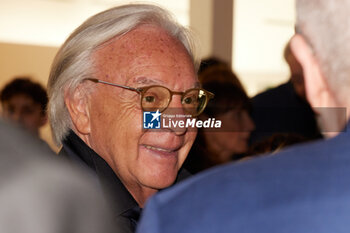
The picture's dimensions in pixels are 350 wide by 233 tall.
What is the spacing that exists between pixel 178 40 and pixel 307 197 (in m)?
1.53

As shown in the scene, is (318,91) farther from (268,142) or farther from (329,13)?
(268,142)

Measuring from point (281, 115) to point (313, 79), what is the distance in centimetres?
304

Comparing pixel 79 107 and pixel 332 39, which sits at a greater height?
pixel 332 39

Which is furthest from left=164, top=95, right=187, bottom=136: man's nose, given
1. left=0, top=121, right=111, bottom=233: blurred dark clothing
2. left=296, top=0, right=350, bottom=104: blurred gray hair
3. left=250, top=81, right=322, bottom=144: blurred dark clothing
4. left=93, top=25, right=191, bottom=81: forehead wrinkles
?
left=250, top=81, right=322, bottom=144: blurred dark clothing

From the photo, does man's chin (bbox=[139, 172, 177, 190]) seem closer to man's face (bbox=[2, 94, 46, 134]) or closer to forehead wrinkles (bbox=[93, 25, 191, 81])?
forehead wrinkles (bbox=[93, 25, 191, 81])

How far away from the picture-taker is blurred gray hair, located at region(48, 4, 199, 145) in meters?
2.05

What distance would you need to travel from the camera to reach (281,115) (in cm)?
396

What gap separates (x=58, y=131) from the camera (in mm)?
2117

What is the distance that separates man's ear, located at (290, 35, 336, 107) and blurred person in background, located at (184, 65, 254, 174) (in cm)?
218

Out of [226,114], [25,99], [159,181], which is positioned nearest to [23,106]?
[25,99]

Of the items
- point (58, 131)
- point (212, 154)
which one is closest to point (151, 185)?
point (58, 131)

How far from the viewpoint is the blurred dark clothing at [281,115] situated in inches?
154

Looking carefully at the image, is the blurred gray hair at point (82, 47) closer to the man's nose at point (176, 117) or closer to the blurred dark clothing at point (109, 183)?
the blurred dark clothing at point (109, 183)

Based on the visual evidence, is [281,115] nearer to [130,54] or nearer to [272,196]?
[130,54]
